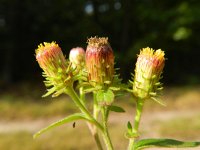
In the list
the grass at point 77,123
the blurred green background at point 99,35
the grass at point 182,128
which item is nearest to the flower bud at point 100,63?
the grass at point 77,123

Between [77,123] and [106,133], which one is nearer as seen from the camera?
[106,133]

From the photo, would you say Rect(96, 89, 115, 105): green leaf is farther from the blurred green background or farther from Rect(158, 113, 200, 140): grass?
the blurred green background

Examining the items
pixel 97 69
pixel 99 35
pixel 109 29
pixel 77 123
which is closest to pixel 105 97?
pixel 97 69

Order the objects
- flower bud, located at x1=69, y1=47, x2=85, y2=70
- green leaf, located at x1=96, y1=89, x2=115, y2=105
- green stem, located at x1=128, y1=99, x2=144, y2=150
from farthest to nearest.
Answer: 1. flower bud, located at x1=69, y1=47, x2=85, y2=70
2. green stem, located at x1=128, y1=99, x2=144, y2=150
3. green leaf, located at x1=96, y1=89, x2=115, y2=105

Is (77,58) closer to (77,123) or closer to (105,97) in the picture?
(105,97)

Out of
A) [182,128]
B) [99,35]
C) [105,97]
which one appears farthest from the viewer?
[99,35]

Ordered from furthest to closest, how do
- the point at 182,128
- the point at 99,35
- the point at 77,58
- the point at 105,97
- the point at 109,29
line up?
the point at 109,29
the point at 99,35
the point at 182,128
the point at 77,58
the point at 105,97

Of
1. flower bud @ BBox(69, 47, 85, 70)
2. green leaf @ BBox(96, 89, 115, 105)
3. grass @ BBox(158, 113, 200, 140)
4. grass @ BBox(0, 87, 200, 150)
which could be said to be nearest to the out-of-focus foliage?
grass @ BBox(0, 87, 200, 150)
